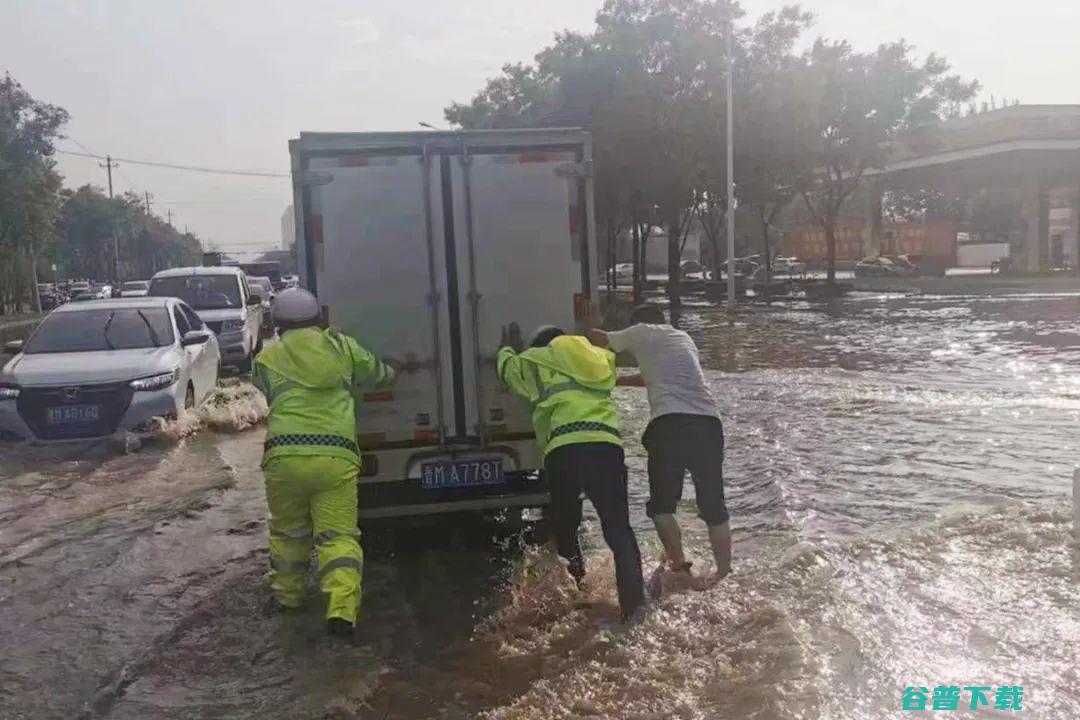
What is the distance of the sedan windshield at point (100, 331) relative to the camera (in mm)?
11133

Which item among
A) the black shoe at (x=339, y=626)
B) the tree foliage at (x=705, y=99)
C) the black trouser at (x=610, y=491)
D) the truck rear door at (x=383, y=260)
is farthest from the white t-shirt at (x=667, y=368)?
the tree foliage at (x=705, y=99)

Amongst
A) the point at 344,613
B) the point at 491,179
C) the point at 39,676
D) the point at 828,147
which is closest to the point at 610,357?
the point at 491,179

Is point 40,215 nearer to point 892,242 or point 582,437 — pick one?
point 582,437

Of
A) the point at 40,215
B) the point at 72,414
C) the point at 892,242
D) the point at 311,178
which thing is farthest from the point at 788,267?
the point at 311,178

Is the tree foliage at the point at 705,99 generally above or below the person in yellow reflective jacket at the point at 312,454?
above

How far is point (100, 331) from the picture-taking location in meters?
11.4

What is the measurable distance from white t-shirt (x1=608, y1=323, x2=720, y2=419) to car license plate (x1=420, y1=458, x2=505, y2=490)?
1112 millimetres

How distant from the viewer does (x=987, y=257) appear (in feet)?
243

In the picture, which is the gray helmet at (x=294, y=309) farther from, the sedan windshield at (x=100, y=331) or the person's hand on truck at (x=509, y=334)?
the sedan windshield at (x=100, y=331)

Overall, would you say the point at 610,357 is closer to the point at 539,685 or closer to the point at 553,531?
the point at 553,531

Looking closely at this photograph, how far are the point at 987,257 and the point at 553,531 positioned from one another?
249 feet

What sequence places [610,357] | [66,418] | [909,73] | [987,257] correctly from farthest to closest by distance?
[987,257], [909,73], [66,418], [610,357]

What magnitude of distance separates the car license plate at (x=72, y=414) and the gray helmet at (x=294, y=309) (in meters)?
5.50

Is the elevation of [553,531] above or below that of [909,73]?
below
